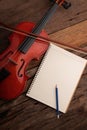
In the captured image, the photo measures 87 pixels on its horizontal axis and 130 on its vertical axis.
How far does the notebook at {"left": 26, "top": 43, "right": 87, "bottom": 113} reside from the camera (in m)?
1.40

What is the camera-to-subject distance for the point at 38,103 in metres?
1.41

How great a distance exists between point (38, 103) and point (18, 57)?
0.29m

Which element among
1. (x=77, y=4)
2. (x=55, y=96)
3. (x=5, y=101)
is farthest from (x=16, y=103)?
(x=77, y=4)

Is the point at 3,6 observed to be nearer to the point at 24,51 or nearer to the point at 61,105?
the point at 24,51

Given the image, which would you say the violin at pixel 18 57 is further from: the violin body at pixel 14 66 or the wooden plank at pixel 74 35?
the wooden plank at pixel 74 35

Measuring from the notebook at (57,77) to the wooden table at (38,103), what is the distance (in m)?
0.04

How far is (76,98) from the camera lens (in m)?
1.46

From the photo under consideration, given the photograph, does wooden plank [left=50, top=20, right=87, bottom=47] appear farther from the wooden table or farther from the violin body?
the violin body

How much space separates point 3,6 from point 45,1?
266 mm

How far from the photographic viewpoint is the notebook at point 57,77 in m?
1.40

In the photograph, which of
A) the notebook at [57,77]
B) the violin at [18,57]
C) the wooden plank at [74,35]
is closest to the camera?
the violin at [18,57]

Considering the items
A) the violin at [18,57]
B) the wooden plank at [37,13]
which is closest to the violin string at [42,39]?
the violin at [18,57]

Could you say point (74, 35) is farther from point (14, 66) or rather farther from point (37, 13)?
point (14, 66)

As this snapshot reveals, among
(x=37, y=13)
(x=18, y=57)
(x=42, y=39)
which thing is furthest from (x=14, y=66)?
(x=37, y=13)
